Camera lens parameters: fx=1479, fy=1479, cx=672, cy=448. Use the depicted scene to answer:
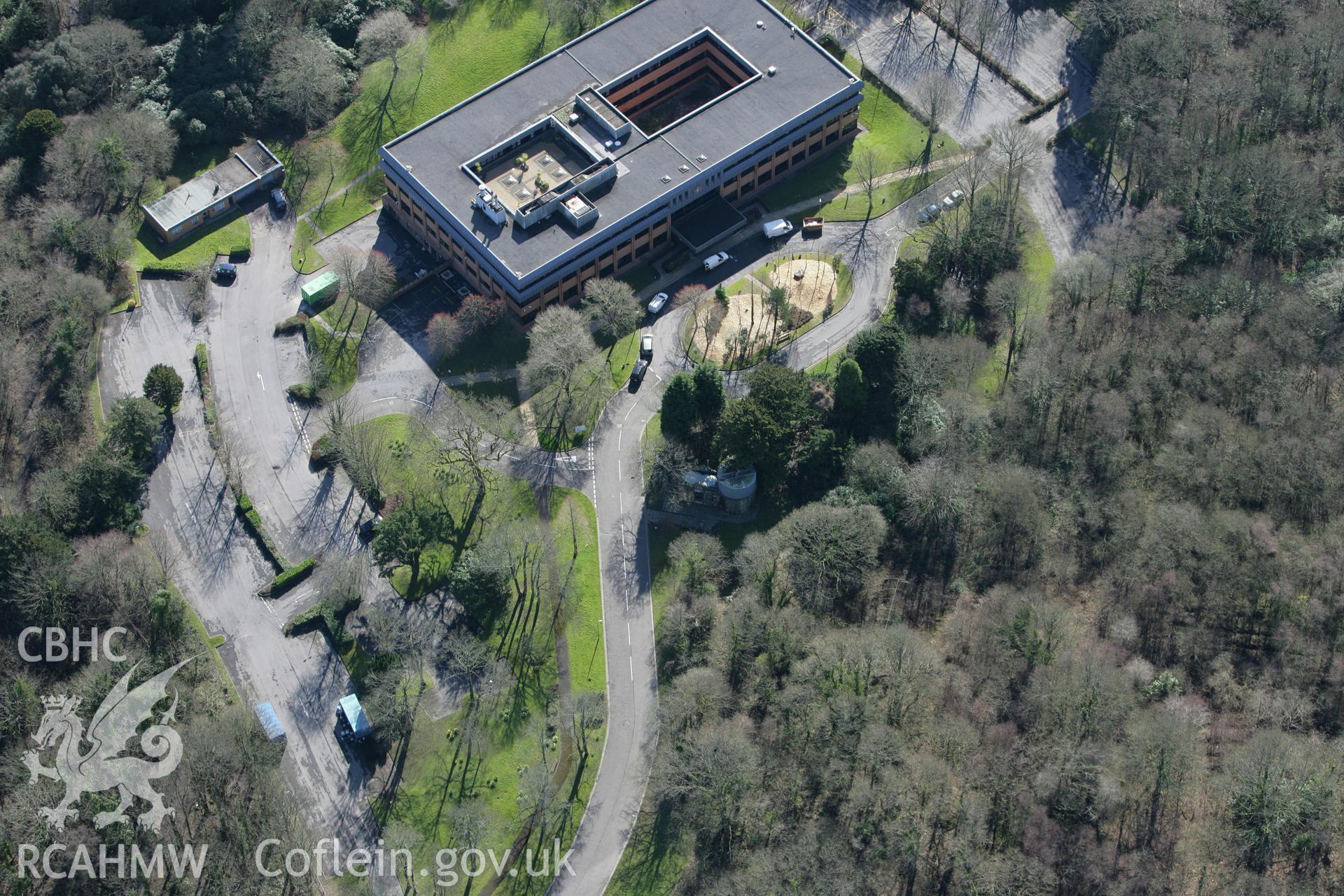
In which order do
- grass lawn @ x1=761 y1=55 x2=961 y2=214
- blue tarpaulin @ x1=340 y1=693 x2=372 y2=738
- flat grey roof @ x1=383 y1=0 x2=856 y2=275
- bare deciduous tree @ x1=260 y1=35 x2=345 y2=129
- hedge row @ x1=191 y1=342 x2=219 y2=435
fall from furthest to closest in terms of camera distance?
bare deciduous tree @ x1=260 y1=35 x2=345 y2=129
grass lawn @ x1=761 y1=55 x2=961 y2=214
flat grey roof @ x1=383 y1=0 x2=856 y2=275
hedge row @ x1=191 y1=342 x2=219 y2=435
blue tarpaulin @ x1=340 y1=693 x2=372 y2=738

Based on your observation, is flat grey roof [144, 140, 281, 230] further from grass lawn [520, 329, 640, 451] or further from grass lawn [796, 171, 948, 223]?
grass lawn [796, 171, 948, 223]

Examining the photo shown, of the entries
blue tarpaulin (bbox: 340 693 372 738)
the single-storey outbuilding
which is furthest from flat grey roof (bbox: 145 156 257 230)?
blue tarpaulin (bbox: 340 693 372 738)

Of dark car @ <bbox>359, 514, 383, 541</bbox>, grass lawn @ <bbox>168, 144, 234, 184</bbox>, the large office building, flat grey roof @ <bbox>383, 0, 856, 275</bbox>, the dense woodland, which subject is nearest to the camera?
the dense woodland

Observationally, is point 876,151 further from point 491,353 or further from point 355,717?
point 355,717

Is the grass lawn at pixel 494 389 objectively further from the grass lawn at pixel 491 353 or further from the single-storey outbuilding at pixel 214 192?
the single-storey outbuilding at pixel 214 192

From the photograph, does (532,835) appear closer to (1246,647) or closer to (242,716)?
(242,716)

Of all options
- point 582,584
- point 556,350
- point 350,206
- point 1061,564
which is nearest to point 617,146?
point 556,350

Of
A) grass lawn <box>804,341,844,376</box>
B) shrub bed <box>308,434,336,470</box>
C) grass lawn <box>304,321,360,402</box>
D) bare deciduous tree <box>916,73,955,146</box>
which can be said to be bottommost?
shrub bed <box>308,434,336,470</box>
